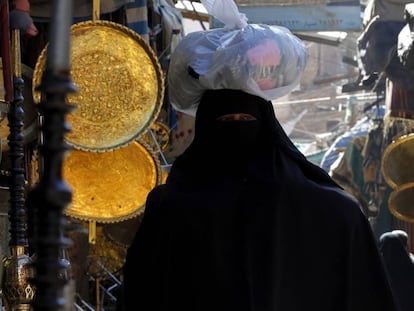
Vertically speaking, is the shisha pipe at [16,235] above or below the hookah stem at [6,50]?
below

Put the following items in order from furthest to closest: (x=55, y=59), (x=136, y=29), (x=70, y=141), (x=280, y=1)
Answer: (x=280, y=1) → (x=136, y=29) → (x=70, y=141) → (x=55, y=59)

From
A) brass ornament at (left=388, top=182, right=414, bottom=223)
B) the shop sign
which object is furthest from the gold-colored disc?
the shop sign

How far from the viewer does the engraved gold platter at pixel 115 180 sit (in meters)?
6.66

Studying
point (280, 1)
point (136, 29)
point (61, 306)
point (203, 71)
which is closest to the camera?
point (61, 306)

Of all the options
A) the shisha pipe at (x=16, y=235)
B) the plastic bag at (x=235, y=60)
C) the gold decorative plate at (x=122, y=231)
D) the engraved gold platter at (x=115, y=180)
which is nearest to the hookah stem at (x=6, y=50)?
the shisha pipe at (x=16, y=235)

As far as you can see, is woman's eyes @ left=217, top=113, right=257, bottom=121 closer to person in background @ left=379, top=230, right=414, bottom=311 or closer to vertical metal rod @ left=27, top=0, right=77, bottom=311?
vertical metal rod @ left=27, top=0, right=77, bottom=311

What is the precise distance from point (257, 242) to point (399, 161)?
20.7ft

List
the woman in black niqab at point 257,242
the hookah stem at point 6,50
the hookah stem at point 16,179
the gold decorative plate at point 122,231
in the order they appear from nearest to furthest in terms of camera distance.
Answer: the woman in black niqab at point 257,242 → the hookah stem at point 16,179 → the hookah stem at point 6,50 → the gold decorative plate at point 122,231

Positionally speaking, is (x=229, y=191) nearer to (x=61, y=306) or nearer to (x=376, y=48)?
(x=61, y=306)

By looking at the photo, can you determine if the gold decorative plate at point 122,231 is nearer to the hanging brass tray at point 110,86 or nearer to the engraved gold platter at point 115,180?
the engraved gold platter at point 115,180

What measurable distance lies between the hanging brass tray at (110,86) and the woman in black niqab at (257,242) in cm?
282

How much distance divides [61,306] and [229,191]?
1774 millimetres

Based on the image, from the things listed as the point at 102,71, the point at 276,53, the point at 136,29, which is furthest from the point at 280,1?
the point at 276,53

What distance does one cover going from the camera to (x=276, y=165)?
11.0ft
